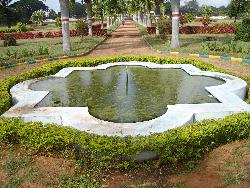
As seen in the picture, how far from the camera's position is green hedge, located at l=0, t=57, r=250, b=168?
557cm

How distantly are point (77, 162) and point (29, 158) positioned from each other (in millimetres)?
960

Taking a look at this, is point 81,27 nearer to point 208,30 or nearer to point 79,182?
point 208,30

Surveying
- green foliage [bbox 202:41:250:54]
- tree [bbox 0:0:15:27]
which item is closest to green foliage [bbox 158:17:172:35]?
green foliage [bbox 202:41:250:54]

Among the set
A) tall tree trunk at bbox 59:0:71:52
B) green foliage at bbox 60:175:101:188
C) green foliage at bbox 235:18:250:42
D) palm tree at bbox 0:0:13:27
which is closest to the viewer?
green foliage at bbox 60:175:101:188

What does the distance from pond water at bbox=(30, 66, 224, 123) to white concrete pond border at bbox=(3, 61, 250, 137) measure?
0.40 meters

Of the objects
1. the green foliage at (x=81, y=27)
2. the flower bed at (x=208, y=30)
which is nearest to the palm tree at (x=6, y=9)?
the green foliage at (x=81, y=27)

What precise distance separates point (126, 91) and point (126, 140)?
14.3 ft

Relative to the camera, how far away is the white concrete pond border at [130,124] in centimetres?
636

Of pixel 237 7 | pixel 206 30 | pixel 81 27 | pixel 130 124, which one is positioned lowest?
pixel 130 124

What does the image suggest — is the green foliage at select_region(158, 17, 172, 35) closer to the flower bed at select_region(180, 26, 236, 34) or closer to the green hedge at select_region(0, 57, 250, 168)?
the flower bed at select_region(180, 26, 236, 34)

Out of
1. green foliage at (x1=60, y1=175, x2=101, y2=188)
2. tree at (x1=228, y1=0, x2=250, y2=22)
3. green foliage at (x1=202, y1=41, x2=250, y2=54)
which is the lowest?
green foliage at (x1=60, y1=175, x2=101, y2=188)

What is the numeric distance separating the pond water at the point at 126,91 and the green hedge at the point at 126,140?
1.56 metres

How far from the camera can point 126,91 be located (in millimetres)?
9852

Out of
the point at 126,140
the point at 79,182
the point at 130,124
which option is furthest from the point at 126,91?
the point at 79,182
